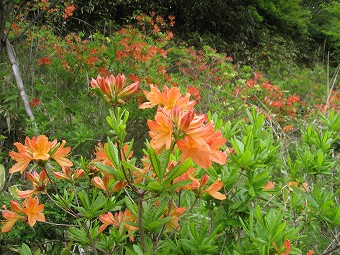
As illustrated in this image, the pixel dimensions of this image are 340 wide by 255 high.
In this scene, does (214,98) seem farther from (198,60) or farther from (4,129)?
(4,129)

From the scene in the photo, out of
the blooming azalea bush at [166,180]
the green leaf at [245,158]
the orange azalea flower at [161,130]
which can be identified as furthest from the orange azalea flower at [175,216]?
the orange azalea flower at [161,130]

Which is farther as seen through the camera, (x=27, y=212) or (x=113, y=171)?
(x=27, y=212)

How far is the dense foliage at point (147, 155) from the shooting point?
2.81 feet

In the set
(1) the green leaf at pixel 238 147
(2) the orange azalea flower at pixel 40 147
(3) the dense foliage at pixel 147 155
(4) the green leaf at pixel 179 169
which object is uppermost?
(4) the green leaf at pixel 179 169

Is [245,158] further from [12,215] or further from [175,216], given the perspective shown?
[12,215]

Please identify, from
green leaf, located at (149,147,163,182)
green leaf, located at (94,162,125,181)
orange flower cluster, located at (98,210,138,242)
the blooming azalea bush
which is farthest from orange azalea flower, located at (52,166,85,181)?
green leaf, located at (149,147,163,182)

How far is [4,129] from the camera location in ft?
9.85

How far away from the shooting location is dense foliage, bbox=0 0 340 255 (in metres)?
0.86

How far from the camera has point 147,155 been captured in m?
0.93

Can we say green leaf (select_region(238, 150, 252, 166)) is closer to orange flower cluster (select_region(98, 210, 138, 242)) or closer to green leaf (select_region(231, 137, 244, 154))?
green leaf (select_region(231, 137, 244, 154))

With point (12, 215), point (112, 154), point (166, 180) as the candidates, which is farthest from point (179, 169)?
point (12, 215)

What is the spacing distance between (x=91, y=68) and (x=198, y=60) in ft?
8.44

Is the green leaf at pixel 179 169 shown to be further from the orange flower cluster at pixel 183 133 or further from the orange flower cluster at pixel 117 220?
the orange flower cluster at pixel 117 220

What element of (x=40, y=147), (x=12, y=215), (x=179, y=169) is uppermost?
(x=179, y=169)
